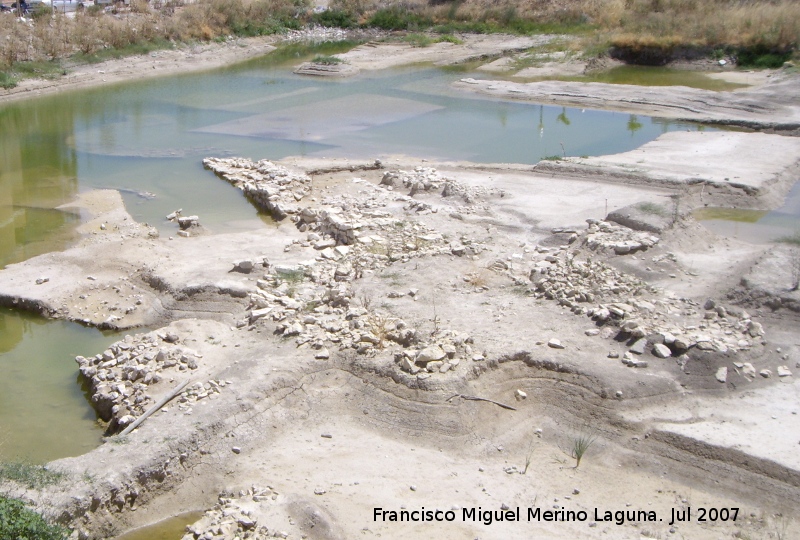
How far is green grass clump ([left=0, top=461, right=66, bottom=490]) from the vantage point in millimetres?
6637

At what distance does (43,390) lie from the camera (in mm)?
9297

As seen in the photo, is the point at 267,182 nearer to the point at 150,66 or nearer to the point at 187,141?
the point at 187,141

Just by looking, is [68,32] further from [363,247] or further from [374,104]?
[363,247]

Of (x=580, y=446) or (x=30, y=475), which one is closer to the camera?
(x=30, y=475)

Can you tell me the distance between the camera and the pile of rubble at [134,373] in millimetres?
8336

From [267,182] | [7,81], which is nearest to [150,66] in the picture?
[7,81]

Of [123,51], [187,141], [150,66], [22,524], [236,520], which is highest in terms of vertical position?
[123,51]

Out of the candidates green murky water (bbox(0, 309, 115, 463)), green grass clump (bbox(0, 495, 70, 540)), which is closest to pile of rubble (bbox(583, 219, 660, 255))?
green murky water (bbox(0, 309, 115, 463))

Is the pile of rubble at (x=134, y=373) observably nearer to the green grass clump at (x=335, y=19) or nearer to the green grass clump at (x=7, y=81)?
the green grass clump at (x=7, y=81)

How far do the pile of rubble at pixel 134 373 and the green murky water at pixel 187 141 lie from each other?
0.95ft

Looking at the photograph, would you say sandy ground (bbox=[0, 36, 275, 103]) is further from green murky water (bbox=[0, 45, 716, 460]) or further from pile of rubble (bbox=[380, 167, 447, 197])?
pile of rubble (bbox=[380, 167, 447, 197])

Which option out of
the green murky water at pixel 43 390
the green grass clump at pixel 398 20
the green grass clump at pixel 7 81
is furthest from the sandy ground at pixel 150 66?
the green murky water at pixel 43 390

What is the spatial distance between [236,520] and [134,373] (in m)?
2.89

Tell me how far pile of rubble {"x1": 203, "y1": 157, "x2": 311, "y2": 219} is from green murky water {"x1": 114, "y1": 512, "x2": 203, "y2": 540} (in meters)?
8.01
